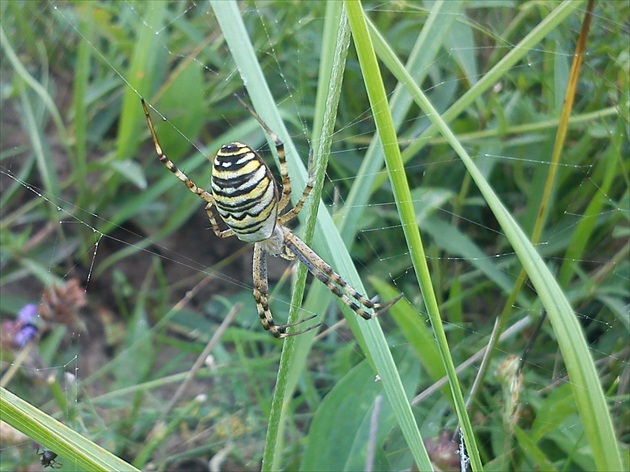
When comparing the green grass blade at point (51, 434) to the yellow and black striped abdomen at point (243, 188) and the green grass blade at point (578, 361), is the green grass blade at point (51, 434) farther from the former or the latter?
the green grass blade at point (578, 361)

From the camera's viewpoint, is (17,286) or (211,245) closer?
(17,286)

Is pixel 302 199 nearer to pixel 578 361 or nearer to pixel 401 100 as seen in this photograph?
pixel 401 100

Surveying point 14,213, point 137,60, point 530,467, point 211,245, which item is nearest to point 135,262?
point 211,245

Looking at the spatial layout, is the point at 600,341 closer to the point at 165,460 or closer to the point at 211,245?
the point at 165,460

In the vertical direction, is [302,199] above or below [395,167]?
below

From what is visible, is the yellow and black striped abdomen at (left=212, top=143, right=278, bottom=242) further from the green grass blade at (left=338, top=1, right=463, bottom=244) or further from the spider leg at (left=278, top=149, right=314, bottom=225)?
the green grass blade at (left=338, top=1, right=463, bottom=244)

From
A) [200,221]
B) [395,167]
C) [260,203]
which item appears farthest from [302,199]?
[200,221]
